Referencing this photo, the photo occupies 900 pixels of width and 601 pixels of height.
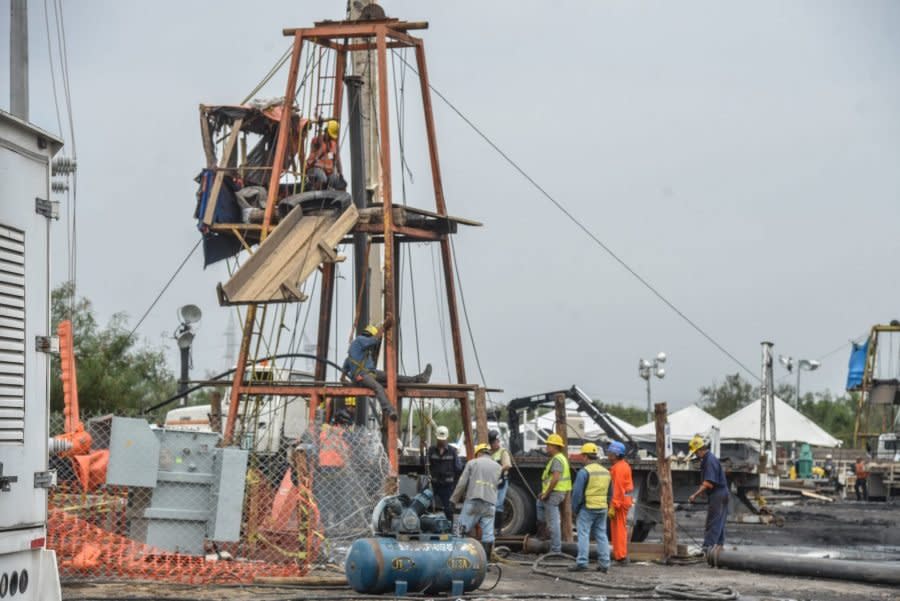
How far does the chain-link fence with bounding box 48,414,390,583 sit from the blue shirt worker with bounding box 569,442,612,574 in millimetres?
3235

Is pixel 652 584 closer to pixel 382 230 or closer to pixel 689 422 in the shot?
pixel 382 230

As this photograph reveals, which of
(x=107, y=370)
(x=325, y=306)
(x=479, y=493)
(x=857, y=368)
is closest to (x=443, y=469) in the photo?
(x=325, y=306)

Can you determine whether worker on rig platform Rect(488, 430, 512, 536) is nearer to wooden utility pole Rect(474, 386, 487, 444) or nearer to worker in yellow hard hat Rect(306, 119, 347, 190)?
wooden utility pole Rect(474, 386, 487, 444)

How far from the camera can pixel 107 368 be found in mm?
43125

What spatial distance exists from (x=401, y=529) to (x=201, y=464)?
95.0 inches

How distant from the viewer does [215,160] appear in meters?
24.1

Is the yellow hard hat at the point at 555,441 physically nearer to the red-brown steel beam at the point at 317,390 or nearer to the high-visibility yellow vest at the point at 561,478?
the high-visibility yellow vest at the point at 561,478

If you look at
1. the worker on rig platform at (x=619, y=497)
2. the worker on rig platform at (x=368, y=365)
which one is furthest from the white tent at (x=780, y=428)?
the worker on rig platform at (x=368, y=365)

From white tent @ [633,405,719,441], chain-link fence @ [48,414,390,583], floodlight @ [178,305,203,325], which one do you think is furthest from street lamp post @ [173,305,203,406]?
white tent @ [633,405,719,441]

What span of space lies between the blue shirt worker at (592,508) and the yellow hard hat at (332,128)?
7.01 meters

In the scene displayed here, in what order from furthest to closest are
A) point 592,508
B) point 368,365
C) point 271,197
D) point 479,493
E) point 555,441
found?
point 271,197, point 368,365, point 555,441, point 592,508, point 479,493

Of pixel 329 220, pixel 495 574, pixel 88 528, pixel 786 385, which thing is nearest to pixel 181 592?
pixel 88 528

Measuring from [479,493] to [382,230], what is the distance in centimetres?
490

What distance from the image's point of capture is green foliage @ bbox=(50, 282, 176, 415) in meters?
42.0
